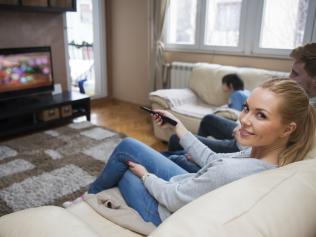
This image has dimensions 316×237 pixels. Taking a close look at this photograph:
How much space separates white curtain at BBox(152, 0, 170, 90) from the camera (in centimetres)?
376

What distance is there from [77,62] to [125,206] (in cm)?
395

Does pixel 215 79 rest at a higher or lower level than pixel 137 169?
higher

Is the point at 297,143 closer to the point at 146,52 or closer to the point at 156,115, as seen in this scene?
the point at 156,115

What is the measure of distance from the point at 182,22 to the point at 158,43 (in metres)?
0.44

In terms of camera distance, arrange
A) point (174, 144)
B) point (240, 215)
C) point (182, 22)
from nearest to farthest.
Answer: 1. point (240, 215)
2. point (174, 144)
3. point (182, 22)

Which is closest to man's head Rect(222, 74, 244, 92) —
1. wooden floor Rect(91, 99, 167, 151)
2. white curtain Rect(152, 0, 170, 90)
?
wooden floor Rect(91, 99, 167, 151)

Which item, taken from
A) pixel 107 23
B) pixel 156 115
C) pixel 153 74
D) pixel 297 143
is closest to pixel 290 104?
pixel 297 143

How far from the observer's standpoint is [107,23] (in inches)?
180

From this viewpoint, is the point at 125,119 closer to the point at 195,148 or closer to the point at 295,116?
the point at 195,148

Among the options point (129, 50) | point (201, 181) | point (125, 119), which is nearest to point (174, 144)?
point (201, 181)

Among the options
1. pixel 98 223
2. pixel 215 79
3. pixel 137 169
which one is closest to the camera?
pixel 98 223

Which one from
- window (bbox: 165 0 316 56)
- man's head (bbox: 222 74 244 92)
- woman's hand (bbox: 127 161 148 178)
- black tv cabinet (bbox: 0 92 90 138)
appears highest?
window (bbox: 165 0 316 56)

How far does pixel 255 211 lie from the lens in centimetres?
58

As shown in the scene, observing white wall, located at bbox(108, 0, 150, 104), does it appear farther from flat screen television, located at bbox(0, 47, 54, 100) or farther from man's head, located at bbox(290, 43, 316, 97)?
man's head, located at bbox(290, 43, 316, 97)
